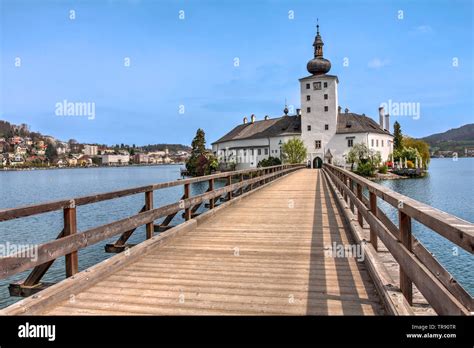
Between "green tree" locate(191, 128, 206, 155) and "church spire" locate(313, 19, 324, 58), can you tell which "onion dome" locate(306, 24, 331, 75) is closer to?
"church spire" locate(313, 19, 324, 58)

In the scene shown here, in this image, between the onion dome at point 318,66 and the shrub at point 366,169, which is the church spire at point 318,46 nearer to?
the onion dome at point 318,66

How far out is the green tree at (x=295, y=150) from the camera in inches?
2933

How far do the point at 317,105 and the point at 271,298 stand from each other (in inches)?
3029

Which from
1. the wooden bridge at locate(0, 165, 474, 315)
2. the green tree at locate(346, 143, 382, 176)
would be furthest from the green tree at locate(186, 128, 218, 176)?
the wooden bridge at locate(0, 165, 474, 315)

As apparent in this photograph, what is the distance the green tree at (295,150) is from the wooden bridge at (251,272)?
6772 cm

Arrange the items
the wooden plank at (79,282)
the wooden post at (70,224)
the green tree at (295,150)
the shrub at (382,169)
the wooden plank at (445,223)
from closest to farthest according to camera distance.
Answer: the wooden plank at (445,223), the wooden plank at (79,282), the wooden post at (70,224), the green tree at (295,150), the shrub at (382,169)

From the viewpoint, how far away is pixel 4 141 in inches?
7785

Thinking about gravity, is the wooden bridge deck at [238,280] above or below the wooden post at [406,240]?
below

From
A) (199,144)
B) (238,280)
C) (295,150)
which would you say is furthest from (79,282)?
(199,144)

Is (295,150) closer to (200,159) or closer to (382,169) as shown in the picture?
(382,169)

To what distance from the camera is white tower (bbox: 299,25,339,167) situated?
76.8 meters

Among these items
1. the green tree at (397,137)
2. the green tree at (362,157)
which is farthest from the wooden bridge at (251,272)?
the green tree at (397,137)

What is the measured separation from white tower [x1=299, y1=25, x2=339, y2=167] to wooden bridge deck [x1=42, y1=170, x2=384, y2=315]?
71.8m
